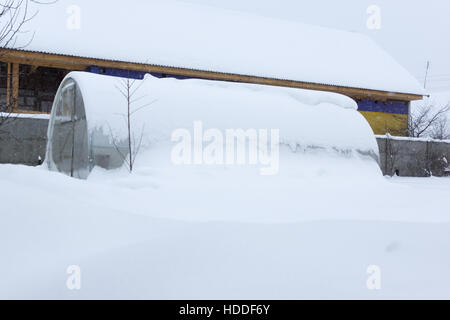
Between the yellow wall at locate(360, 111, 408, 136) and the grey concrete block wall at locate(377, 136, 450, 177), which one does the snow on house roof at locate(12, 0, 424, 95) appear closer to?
the yellow wall at locate(360, 111, 408, 136)

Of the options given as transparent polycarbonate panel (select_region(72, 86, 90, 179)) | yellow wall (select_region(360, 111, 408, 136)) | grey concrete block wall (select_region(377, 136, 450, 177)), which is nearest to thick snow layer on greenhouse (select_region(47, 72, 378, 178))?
transparent polycarbonate panel (select_region(72, 86, 90, 179))

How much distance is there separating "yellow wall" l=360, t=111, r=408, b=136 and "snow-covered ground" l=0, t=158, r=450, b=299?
50.7 feet

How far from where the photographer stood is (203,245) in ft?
10.4

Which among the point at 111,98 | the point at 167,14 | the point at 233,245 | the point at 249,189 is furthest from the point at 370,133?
the point at 167,14

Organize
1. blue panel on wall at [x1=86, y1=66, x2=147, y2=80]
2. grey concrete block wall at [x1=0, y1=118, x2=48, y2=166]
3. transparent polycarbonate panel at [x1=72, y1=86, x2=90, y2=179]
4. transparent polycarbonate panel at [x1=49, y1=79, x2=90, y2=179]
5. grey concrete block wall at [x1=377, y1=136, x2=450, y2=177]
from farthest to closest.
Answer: grey concrete block wall at [x1=377, y1=136, x2=450, y2=177], blue panel on wall at [x1=86, y1=66, x2=147, y2=80], grey concrete block wall at [x1=0, y1=118, x2=48, y2=166], transparent polycarbonate panel at [x1=49, y1=79, x2=90, y2=179], transparent polycarbonate panel at [x1=72, y1=86, x2=90, y2=179]

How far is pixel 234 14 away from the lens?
21.4 m

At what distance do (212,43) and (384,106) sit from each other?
7852mm

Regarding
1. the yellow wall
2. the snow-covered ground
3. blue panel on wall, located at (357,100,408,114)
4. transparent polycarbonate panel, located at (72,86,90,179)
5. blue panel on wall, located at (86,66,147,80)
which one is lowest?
the snow-covered ground

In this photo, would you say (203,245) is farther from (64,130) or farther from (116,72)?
(116,72)

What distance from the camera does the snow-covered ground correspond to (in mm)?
2742

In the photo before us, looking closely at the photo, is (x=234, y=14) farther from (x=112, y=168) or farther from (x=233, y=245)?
(x=233, y=245)


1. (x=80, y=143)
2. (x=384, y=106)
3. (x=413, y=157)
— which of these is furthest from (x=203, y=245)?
(x=384, y=106)

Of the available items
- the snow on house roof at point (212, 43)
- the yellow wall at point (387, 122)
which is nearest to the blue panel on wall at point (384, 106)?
the yellow wall at point (387, 122)

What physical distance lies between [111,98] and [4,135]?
5.27m
